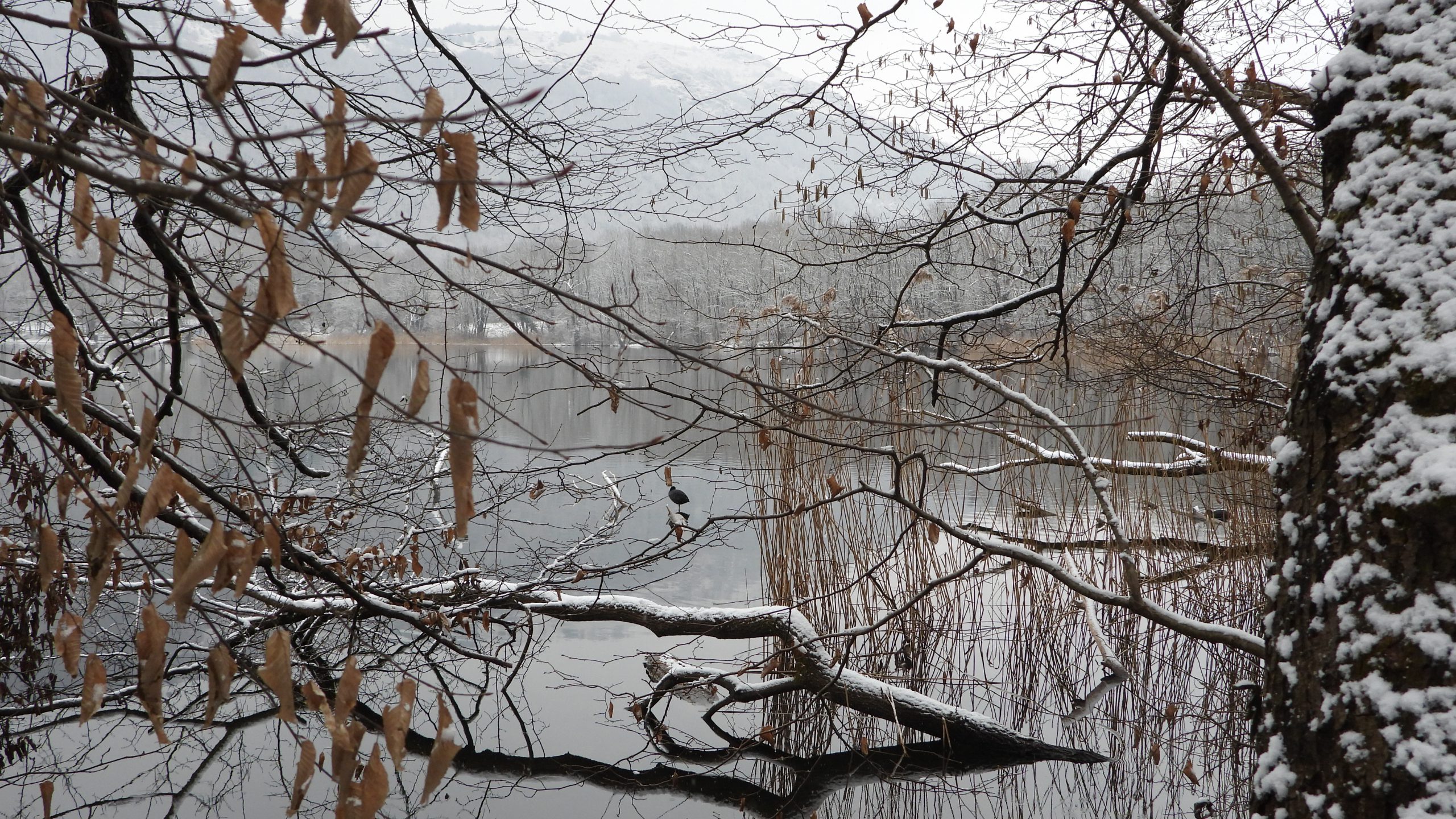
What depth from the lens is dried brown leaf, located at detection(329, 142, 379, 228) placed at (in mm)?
938

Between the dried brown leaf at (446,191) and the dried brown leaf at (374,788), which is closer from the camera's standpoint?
the dried brown leaf at (446,191)

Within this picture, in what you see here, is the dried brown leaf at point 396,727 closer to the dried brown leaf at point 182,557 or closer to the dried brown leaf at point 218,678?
the dried brown leaf at point 218,678

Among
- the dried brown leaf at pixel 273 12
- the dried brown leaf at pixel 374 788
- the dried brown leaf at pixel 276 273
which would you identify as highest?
the dried brown leaf at pixel 273 12

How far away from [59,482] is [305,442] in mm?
3086

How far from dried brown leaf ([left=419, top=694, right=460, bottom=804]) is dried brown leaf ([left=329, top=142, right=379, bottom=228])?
61 centimetres

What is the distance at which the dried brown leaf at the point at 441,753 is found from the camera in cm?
113

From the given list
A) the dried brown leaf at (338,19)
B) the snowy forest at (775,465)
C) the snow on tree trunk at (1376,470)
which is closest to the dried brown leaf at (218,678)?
the snowy forest at (775,465)

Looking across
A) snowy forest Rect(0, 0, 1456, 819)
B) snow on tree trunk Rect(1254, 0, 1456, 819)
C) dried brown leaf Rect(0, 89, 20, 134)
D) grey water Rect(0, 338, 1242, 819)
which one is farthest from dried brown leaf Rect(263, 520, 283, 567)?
grey water Rect(0, 338, 1242, 819)

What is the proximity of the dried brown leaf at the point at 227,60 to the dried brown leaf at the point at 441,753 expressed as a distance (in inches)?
29.6

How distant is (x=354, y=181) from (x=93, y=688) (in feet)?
2.72

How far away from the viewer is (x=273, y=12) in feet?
3.30

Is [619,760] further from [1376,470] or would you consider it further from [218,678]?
[1376,470]

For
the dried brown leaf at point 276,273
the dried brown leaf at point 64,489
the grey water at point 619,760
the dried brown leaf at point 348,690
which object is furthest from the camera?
the grey water at point 619,760

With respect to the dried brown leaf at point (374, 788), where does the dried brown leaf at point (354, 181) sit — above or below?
above
